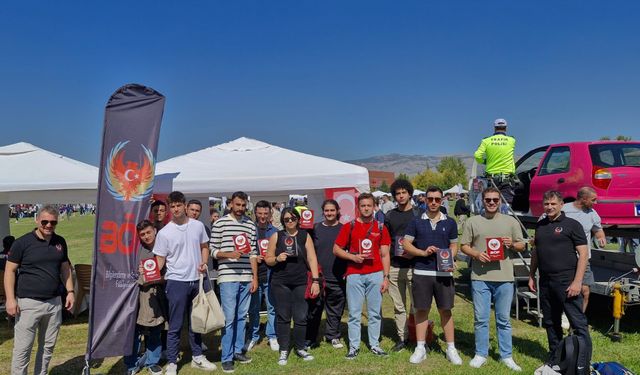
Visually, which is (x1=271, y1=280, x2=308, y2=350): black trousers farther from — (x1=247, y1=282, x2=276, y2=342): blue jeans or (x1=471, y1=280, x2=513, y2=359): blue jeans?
(x1=471, y1=280, x2=513, y2=359): blue jeans

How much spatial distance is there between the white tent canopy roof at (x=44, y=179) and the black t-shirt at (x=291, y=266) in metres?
3.11

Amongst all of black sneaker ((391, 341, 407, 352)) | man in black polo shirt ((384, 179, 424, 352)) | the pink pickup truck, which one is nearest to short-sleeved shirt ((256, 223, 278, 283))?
man in black polo shirt ((384, 179, 424, 352))

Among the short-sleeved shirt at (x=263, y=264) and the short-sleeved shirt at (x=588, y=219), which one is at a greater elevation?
the short-sleeved shirt at (x=588, y=219)

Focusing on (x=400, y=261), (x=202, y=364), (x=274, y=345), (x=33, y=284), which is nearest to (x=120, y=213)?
(x=33, y=284)

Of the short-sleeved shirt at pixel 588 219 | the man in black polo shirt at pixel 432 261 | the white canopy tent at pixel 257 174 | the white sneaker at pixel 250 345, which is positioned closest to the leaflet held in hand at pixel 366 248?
the man in black polo shirt at pixel 432 261

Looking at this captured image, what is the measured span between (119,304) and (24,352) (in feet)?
2.71

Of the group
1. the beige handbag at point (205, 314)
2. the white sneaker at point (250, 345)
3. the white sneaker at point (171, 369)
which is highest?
the beige handbag at point (205, 314)

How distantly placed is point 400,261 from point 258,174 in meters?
2.77

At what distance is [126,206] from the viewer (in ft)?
15.2

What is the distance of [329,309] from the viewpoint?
5461 millimetres

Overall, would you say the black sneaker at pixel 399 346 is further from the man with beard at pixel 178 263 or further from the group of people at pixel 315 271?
the man with beard at pixel 178 263

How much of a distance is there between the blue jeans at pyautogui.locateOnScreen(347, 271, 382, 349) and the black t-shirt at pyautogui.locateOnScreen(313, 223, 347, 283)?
0.44 m

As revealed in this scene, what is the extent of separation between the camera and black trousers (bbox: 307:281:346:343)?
535 centimetres

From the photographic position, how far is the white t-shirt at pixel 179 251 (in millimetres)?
4430
